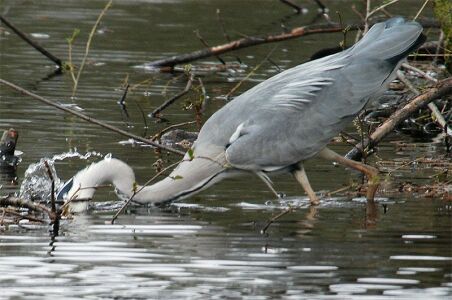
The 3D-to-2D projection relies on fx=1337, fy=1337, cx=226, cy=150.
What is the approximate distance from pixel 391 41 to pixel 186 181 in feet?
6.52

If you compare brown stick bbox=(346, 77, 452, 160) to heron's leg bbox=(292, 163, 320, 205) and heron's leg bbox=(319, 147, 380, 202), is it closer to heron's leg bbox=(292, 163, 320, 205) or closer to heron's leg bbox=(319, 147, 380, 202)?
heron's leg bbox=(319, 147, 380, 202)

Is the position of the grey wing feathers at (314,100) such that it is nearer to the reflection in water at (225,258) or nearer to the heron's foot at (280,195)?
the heron's foot at (280,195)

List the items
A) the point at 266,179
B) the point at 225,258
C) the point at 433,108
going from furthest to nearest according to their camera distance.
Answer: the point at 433,108 < the point at 266,179 < the point at 225,258

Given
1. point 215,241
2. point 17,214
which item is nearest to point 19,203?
point 17,214

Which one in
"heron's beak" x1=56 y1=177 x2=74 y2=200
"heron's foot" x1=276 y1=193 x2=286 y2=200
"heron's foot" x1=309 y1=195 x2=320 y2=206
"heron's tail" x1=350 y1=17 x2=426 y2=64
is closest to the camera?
"heron's beak" x1=56 y1=177 x2=74 y2=200

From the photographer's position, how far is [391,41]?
1035cm

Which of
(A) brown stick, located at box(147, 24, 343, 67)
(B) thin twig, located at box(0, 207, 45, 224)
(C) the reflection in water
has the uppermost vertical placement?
(A) brown stick, located at box(147, 24, 343, 67)

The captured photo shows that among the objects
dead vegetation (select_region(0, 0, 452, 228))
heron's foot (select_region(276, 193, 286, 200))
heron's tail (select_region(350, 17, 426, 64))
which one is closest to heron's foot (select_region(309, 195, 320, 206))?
dead vegetation (select_region(0, 0, 452, 228))

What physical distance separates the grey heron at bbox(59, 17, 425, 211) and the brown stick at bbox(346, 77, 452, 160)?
0.51 metres

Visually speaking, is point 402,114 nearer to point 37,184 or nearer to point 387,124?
point 387,124

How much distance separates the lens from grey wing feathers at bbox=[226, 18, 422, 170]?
9.92m

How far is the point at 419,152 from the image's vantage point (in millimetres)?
12242

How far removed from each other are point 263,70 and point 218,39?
276cm

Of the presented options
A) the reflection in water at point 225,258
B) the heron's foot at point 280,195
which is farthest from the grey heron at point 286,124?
the reflection in water at point 225,258
